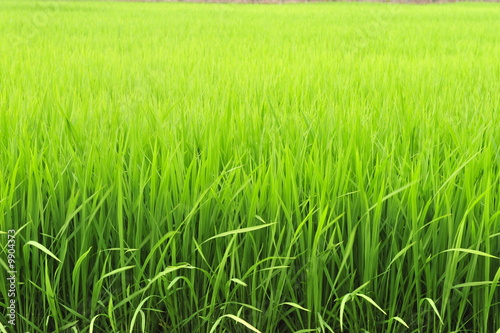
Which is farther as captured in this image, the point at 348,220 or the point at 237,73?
the point at 237,73

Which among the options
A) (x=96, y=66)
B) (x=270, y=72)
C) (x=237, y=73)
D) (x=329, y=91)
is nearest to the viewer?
(x=329, y=91)

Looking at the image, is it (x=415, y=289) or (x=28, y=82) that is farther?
(x=28, y=82)

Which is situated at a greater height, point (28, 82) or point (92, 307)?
point (28, 82)

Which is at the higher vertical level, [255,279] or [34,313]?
[255,279]

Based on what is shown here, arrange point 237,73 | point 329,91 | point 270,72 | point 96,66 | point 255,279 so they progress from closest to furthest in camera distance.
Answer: point 255,279 < point 329,91 < point 237,73 < point 270,72 < point 96,66

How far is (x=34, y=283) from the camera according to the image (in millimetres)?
906

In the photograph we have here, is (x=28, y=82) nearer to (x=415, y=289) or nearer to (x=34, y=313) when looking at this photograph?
(x=34, y=313)

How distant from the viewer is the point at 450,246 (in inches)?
35.9

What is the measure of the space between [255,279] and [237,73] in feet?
5.20

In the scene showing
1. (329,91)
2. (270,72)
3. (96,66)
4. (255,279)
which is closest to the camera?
(255,279)

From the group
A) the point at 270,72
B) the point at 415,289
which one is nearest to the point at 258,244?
the point at 415,289

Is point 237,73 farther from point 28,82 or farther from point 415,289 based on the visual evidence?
point 415,289

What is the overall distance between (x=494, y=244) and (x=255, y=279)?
0.46m

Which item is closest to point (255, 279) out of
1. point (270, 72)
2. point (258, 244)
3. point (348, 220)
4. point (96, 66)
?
point (258, 244)
